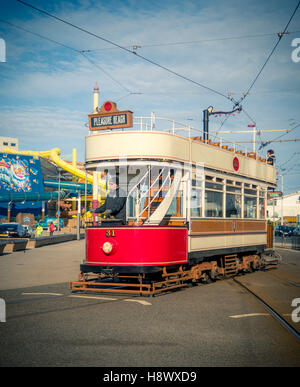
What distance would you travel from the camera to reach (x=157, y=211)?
10953 mm

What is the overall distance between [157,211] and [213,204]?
2.33 metres

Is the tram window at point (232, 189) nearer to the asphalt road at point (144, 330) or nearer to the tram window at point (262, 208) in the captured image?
the tram window at point (262, 208)

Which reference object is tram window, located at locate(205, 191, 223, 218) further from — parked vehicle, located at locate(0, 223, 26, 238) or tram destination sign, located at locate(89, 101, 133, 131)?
parked vehicle, located at locate(0, 223, 26, 238)

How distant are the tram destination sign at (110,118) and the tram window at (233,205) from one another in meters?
4.06

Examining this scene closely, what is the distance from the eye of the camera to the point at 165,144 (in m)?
10.9

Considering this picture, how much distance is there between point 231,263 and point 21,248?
53.3 ft

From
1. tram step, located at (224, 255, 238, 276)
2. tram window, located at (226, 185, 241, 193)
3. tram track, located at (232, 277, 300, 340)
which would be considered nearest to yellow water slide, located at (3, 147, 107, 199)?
tram window, located at (226, 185, 241, 193)

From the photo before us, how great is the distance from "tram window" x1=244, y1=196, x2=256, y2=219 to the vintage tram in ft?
5.66

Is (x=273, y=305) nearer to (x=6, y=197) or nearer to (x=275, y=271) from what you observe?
(x=275, y=271)

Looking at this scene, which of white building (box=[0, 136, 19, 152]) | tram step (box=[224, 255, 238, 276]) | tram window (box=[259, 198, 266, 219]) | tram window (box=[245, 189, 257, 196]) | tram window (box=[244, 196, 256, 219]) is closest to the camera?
tram step (box=[224, 255, 238, 276])

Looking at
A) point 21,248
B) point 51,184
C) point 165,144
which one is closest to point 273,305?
point 165,144

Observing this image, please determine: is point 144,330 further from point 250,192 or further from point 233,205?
point 250,192

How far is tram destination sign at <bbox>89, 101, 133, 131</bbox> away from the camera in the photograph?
1119 centimetres

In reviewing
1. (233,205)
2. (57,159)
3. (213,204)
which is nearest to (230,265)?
(233,205)
